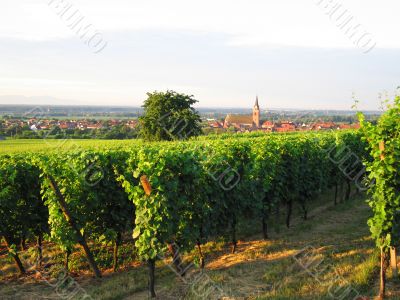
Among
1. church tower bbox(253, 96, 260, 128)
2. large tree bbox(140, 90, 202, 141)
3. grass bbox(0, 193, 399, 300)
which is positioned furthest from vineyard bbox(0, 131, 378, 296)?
church tower bbox(253, 96, 260, 128)

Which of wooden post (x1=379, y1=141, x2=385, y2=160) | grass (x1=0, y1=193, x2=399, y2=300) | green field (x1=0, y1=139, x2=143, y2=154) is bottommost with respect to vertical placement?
grass (x1=0, y1=193, x2=399, y2=300)

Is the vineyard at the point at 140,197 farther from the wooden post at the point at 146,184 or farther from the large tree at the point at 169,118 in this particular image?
the large tree at the point at 169,118

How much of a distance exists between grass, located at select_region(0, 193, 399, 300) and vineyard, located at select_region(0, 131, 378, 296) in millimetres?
398

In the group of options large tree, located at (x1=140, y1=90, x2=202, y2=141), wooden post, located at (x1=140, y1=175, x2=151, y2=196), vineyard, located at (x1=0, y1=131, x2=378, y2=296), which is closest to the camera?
wooden post, located at (x1=140, y1=175, x2=151, y2=196)

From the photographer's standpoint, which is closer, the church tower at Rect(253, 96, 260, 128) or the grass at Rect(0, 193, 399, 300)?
the grass at Rect(0, 193, 399, 300)

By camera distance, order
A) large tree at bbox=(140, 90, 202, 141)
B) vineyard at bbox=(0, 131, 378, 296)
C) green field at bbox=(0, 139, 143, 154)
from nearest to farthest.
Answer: vineyard at bbox=(0, 131, 378, 296) → green field at bbox=(0, 139, 143, 154) → large tree at bbox=(140, 90, 202, 141)

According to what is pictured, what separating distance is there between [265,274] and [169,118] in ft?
120

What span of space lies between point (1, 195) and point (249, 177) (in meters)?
6.42

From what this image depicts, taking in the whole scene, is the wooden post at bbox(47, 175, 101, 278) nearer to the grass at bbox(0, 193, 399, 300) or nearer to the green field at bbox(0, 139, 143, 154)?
the grass at bbox(0, 193, 399, 300)

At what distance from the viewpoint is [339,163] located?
17.0m

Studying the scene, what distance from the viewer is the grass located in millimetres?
7316

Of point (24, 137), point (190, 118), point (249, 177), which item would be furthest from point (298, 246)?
point (24, 137)

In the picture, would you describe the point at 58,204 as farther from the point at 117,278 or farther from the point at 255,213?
the point at 255,213

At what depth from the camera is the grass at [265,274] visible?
7.32m
